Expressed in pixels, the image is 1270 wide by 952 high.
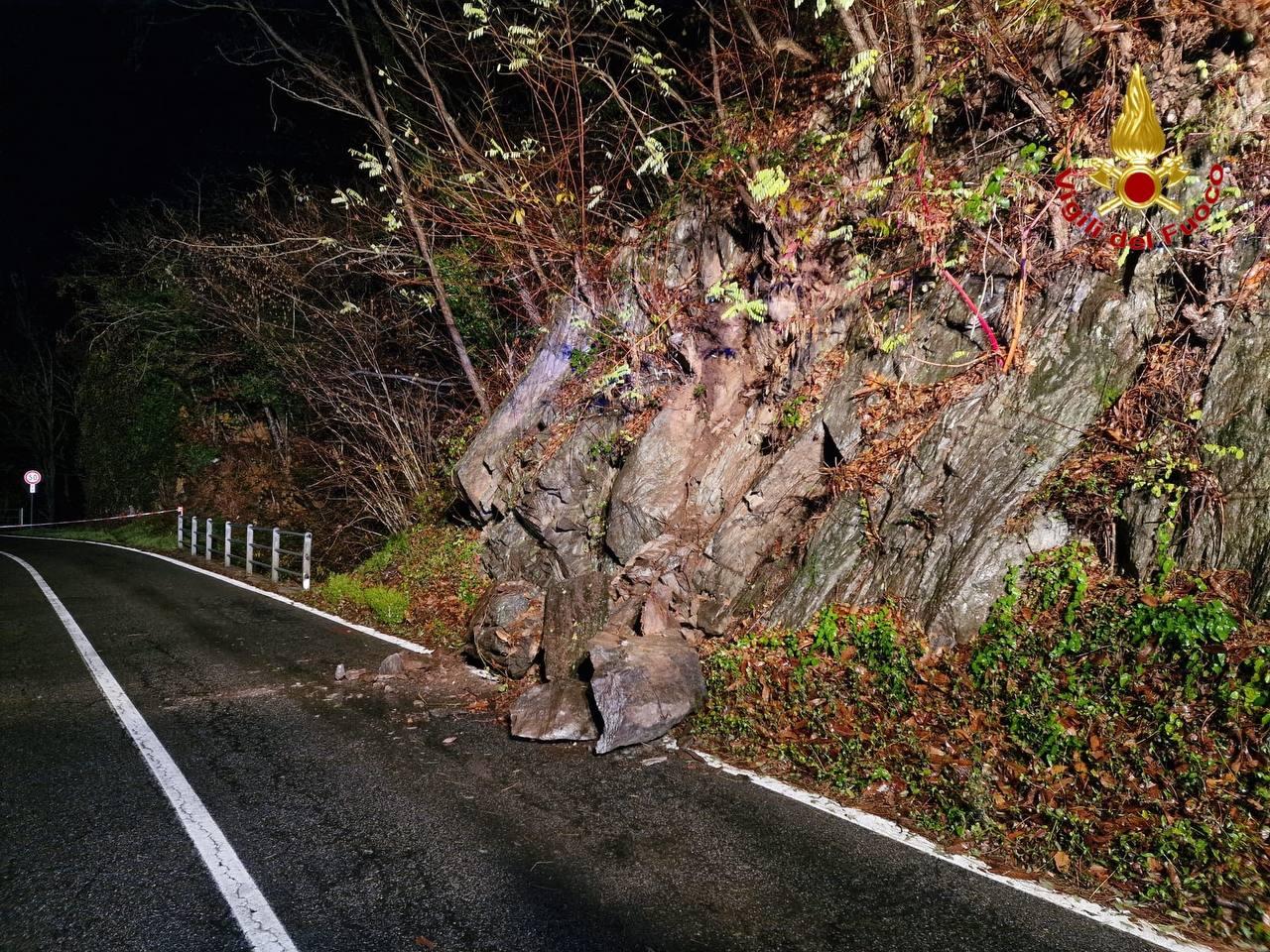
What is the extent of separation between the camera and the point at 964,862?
12.4 ft

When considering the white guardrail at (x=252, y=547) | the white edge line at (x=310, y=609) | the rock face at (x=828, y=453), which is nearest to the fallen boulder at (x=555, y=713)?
the rock face at (x=828, y=453)

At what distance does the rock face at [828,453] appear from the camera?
17.2 feet

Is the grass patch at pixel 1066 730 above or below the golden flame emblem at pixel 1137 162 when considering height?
below

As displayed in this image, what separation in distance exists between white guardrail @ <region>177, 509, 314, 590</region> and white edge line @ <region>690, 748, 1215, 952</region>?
369 inches

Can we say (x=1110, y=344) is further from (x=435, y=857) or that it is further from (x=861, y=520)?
(x=435, y=857)

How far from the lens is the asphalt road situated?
10.5ft

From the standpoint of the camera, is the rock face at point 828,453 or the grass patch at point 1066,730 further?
the rock face at point 828,453

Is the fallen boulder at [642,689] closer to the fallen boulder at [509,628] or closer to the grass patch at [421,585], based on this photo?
the fallen boulder at [509,628]

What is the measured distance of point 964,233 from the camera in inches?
268

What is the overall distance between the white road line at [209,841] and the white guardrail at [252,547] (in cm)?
551

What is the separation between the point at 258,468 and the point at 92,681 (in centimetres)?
1698

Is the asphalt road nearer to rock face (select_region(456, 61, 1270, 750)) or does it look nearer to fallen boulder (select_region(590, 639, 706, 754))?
fallen boulder (select_region(590, 639, 706, 754))

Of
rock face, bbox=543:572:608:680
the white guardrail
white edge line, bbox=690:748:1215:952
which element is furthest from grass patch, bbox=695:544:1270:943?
the white guardrail

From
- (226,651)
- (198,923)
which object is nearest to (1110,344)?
(198,923)
